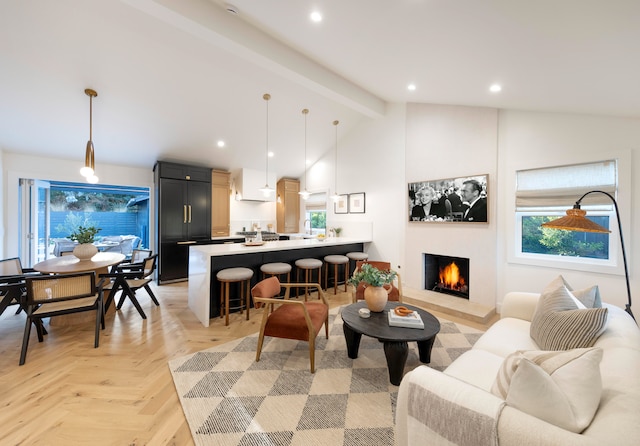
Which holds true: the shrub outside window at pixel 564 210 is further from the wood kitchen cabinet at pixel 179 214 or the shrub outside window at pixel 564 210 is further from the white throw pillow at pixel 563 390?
the wood kitchen cabinet at pixel 179 214

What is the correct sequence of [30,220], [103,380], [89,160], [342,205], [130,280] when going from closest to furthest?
[103,380] < [89,160] < [130,280] < [30,220] < [342,205]

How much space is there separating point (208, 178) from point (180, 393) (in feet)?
15.6

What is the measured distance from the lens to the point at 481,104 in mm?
3516

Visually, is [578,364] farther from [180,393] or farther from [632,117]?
[632,117]

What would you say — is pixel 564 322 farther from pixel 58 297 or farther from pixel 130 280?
pixel 130 280

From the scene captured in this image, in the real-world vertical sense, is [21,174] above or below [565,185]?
above

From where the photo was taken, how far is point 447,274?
4402 millimetres

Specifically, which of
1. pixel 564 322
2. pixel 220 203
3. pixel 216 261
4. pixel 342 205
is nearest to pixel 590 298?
pixel 564 322

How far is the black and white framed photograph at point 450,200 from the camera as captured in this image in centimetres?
378

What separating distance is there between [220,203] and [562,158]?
6.18m

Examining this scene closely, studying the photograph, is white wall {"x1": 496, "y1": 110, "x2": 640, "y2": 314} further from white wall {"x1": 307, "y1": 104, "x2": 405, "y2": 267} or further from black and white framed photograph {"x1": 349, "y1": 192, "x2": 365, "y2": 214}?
black and white framed photograph {"x1": 349, "y1": 192, "x2": 365, "y2": 214}

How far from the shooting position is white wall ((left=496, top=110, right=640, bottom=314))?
2645mm

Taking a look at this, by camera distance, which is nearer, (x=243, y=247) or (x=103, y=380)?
(x=103, y=380)

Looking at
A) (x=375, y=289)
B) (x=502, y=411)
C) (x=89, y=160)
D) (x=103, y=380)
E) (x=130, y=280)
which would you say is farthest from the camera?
(x=130, y=280)
